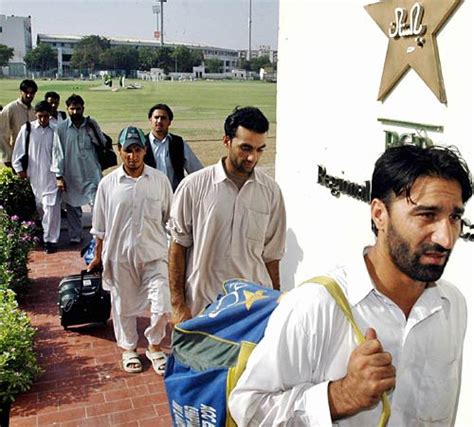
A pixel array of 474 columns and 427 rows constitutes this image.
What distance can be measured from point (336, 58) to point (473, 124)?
1345 mm

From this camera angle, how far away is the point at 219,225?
2971 millimetres

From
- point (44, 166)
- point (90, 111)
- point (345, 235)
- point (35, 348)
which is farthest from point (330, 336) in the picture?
point (90, 111)

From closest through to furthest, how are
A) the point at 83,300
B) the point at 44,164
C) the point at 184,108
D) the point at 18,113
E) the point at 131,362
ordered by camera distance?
1. the point at 131,362
2. the point at 83,300
3. the point at 44,164
4. the point at 18,113
5. the point at 184,108

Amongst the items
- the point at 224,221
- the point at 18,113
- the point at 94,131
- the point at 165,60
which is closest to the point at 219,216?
the point at 224,221

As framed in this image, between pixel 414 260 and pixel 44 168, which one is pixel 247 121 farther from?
pixel 44 168

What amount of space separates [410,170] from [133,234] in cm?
285

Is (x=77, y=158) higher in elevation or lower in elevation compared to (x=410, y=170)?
lower

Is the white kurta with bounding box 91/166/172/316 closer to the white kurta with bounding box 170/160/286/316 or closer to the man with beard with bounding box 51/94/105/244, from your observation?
the white kurta with bounding box 170/160/286/316

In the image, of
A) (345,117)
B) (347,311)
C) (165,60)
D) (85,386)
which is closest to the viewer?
(347,311)

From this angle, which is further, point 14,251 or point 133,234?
point 14,251

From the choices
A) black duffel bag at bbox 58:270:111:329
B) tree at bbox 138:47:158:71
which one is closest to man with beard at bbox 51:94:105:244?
black duffel bag at bbox 58:270:111:329

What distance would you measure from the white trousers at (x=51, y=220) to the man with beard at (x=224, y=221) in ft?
14.1

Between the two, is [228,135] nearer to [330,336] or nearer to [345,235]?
[345,235]

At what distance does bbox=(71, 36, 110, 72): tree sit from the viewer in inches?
1745
